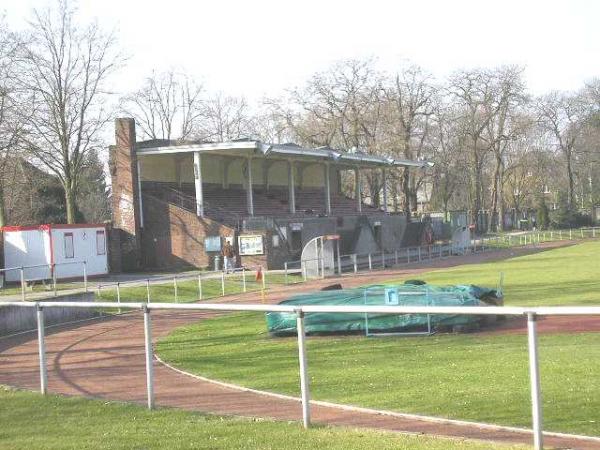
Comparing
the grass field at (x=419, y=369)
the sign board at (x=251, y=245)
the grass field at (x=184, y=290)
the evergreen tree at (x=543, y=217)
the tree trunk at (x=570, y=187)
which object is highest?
the tree trunk at (x=570, y=187)

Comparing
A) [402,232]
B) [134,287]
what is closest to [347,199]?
[402,232]

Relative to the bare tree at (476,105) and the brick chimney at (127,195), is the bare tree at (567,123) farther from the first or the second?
the brick chimney at (127,195)

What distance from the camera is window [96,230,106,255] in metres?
41.3

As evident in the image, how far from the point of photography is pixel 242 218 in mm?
50469

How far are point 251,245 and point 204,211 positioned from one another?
581 centimetres

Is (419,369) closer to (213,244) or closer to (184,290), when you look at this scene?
(184,290)

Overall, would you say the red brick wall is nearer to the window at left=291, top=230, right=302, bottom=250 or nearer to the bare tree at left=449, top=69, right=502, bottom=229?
the window at left=291, top=230, right=302, bottom=250

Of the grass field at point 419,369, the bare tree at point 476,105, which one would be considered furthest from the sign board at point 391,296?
the bare tree at point 476,105

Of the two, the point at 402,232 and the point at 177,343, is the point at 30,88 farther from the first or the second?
the point at 402,232

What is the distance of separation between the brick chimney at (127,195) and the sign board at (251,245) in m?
7.31

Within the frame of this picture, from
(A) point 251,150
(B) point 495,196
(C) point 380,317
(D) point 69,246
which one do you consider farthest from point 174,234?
(B) point 495,196

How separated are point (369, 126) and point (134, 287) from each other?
45.5 metres

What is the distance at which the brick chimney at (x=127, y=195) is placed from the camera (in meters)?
49.9

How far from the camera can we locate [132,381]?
1291 centimetres
